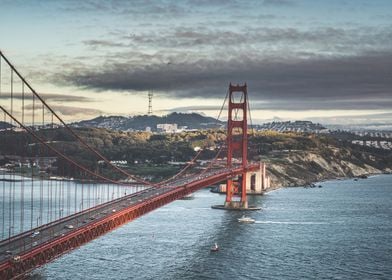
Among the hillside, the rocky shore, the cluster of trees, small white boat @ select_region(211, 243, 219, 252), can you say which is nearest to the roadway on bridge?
small white boat @ select_region(211, 243, 219, 252)

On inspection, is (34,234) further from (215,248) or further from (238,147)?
(238,147)

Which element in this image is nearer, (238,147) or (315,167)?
(238,147)

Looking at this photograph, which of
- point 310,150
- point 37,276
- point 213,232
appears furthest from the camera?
point 310,150

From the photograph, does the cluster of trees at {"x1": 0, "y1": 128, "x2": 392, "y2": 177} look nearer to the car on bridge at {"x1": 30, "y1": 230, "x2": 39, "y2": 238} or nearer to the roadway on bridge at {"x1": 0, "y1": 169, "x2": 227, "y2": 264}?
the roadway on bridge at {"x1": 0, "y1": 169, "x2": 227, "y2": 264}

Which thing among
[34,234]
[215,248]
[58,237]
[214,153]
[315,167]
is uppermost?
[214,153]

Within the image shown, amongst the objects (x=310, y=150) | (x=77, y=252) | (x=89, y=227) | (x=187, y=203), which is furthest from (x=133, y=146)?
(x=89, y=227)

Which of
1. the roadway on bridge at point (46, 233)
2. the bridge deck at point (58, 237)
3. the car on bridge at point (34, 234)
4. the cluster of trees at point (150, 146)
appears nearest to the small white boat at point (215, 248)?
the bridge deck at point (58, 237)

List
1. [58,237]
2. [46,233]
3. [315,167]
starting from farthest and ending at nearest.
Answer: [315,167] → [46,233] → [58,237]

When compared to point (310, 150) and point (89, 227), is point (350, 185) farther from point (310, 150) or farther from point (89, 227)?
point (89, 227)

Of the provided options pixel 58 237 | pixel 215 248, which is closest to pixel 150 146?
pixel 215 248

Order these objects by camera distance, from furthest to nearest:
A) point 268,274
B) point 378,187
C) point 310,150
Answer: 1. point 310,150
2. point 378,187
3. point 268,274

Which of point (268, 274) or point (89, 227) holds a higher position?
point (89, 227)
